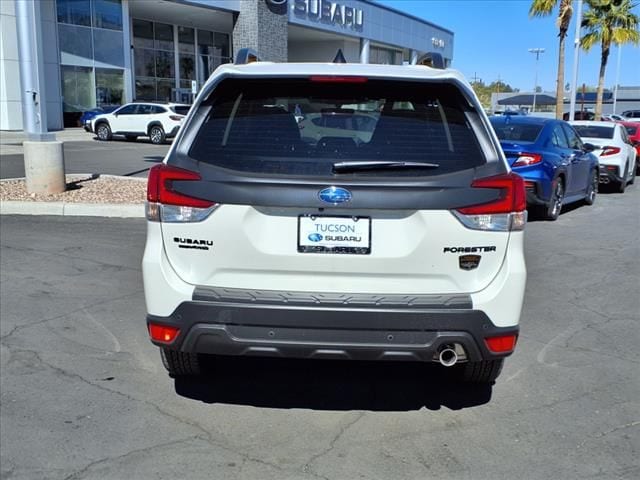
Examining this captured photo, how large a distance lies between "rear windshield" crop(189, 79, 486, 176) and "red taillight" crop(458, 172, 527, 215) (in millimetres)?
143

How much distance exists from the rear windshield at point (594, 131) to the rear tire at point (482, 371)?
12443mm

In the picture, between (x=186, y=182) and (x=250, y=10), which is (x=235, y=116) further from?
(x=250, y=10)

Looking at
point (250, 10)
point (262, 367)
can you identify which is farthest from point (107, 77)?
point (262, 367)

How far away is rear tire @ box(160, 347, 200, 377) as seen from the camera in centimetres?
382

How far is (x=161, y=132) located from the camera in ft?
83.5

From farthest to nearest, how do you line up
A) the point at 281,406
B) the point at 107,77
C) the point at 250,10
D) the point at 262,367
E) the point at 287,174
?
the point at 250,10, the point at 107,77, the point at 262,367, the point at 281,406, the point at 287,174

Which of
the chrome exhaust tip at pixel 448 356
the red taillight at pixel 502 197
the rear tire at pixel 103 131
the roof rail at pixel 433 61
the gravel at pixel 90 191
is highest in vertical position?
the roof rail at pixel 433 61

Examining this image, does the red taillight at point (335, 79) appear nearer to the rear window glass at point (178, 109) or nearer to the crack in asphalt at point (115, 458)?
the crack in asphalt at point (115, 458)

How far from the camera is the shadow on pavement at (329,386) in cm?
398

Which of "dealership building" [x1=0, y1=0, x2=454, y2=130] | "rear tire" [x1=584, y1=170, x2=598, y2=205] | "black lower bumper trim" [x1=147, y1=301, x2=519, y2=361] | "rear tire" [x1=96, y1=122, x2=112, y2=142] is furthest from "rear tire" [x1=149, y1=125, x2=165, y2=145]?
"black lower bumper trim" [x1=147, y1=301, x2=519, y2=361]

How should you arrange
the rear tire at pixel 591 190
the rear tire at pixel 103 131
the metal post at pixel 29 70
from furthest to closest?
the rear tire at pixel 103 131 → the rear tire at pixel 591 190 → the metal post at pixel 29 70

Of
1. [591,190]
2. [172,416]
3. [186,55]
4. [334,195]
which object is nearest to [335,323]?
[334,195]

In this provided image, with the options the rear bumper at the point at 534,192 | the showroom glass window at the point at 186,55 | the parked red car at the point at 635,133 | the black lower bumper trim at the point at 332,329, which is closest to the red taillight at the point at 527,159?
the rear bumper at the point at 534,192

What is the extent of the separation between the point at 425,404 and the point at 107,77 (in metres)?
32.7
